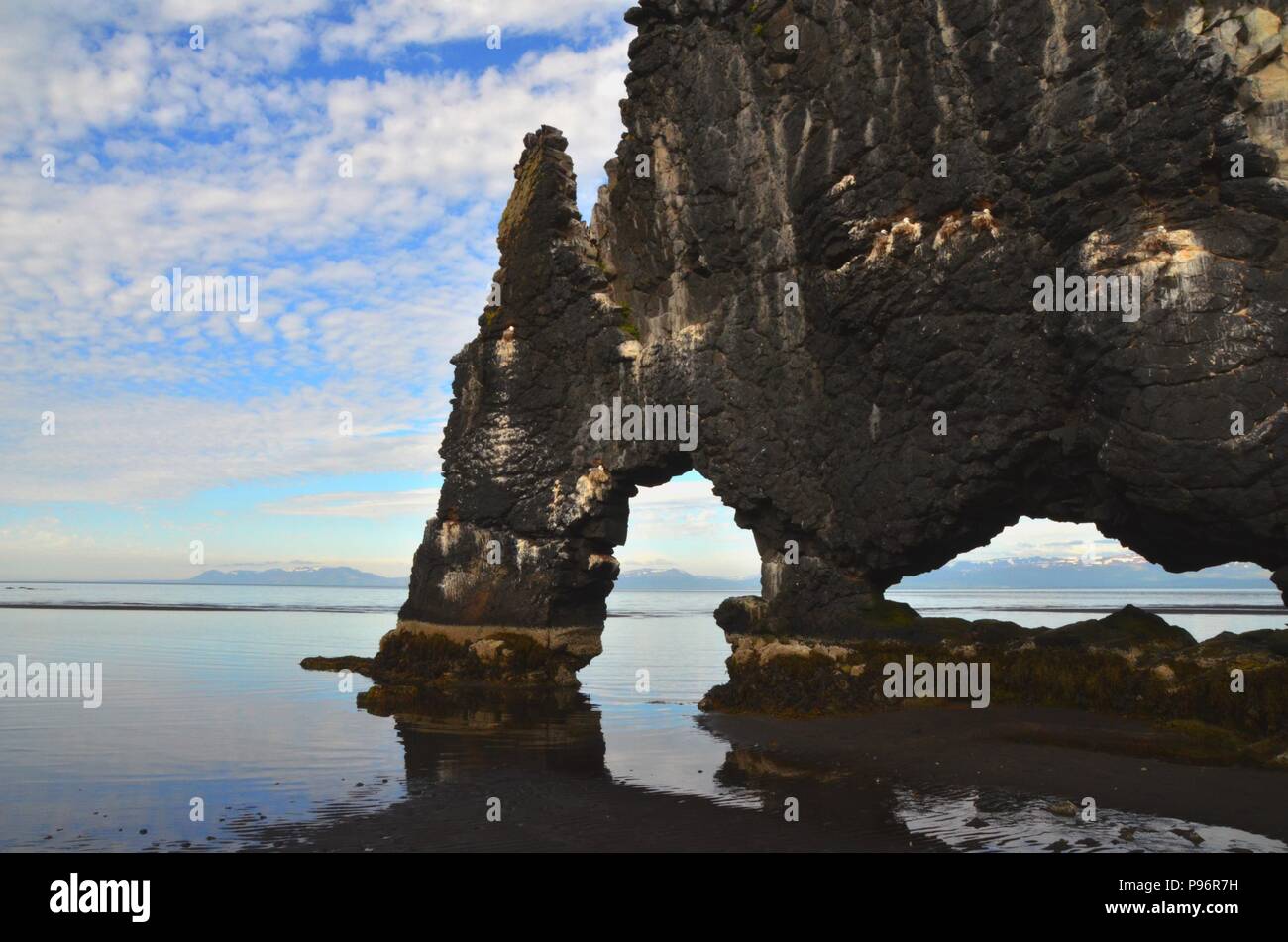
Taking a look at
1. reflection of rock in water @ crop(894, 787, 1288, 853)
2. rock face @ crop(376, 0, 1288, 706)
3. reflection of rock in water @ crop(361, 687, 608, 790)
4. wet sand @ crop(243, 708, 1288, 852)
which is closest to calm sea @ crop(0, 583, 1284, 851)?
reflection of rock in water @ crop(894, 787, 1288, 853)

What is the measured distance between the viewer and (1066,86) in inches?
845

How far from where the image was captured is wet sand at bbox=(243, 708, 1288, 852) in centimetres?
1384

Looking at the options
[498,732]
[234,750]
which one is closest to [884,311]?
[498,732]

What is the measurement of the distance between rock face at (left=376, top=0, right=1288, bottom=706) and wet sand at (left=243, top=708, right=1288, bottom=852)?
16.0 feet

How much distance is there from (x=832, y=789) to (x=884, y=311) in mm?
12371

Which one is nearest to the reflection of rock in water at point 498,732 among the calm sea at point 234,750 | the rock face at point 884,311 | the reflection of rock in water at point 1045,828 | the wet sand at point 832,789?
the wet sand at point 832,789

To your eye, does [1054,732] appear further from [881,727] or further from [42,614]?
[42,614]

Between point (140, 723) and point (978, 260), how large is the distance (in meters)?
23.0

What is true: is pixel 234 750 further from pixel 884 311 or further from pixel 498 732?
pixel 884 311

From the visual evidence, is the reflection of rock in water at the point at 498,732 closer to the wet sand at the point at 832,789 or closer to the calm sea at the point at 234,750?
the wet sand at the point at 832,789

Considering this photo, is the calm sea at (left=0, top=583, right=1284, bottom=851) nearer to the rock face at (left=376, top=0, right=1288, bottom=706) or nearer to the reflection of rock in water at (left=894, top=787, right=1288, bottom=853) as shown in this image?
the reflection of rock in water at (left=894, top=787, right=1288, bottom=853)

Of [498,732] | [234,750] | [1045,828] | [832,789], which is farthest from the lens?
[498,732]

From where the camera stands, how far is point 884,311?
2455 centimetres
